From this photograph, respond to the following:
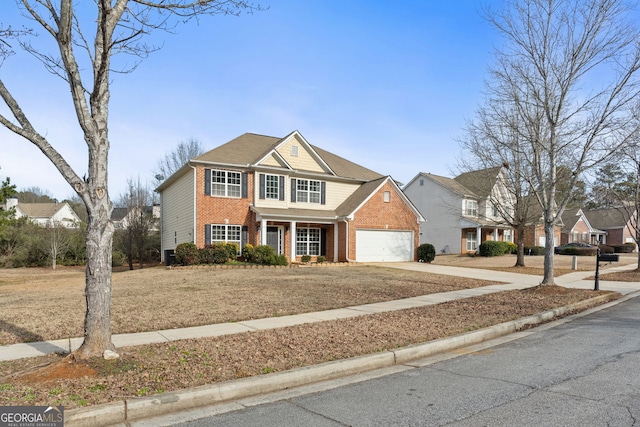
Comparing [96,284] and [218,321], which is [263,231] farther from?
[96,284]

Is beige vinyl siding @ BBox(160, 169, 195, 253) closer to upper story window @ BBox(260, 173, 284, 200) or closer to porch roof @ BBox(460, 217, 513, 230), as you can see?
upper story window @ BBox(260, 173, 284, 200)

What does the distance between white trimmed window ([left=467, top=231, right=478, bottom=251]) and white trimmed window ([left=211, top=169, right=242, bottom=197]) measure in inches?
896

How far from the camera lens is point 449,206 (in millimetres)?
35656

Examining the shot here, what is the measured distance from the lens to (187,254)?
21.2 m

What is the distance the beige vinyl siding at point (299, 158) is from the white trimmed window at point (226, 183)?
327 cm

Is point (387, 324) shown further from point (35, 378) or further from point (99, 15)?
point (99, 15)

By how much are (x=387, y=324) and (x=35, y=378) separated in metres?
5.55

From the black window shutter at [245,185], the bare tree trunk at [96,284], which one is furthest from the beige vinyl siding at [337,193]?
the bare tree trunk at [96,284]

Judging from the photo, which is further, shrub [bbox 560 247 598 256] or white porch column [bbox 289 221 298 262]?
shrub [bbox 560 247 598 256]

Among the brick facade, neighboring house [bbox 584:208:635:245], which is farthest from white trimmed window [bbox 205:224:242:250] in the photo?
neighboring house [bbox 584:208:635:245]

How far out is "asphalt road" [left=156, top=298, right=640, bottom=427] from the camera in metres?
4.19

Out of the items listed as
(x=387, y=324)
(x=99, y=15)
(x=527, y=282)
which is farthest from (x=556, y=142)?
(x=99, y=15)

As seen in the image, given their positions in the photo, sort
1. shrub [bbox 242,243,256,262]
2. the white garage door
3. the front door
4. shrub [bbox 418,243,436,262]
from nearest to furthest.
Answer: shrub [bbox 242,243,256,262] < the front door < the white garage door < shrub [bbox 418,243,436,262]

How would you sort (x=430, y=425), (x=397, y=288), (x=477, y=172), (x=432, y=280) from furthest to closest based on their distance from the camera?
1. (x=477, y=172)
2. (x=432, y=280)
3. (x=397, y=288)
4. (x=430, y=425)
